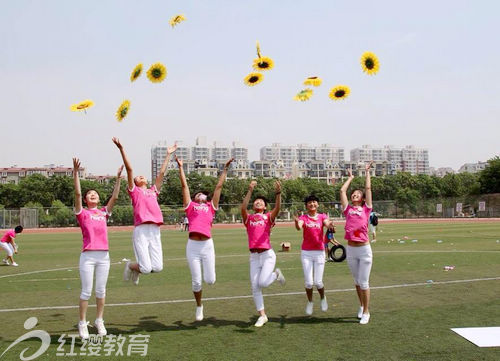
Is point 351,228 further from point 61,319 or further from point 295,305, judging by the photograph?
point 61,319

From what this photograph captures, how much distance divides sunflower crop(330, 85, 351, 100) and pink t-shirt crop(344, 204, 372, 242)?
2881 millimetres

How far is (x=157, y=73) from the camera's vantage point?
9.19 meters

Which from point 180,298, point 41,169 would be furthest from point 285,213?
point 41,169

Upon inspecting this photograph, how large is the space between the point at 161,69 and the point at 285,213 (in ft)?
202

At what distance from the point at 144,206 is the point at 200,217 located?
95 centimetres

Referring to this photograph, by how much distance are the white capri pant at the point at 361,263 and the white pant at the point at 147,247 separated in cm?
324

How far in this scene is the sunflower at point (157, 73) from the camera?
359 inches

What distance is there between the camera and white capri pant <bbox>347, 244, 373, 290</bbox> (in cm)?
805

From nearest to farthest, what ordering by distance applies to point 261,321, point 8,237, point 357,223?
point 261,321
point 357,223
point 8,237

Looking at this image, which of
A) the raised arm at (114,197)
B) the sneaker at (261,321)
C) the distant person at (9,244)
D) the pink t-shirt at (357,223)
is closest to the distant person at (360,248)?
the pink t-shirt at (357,223)

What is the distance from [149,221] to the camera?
26.5ft

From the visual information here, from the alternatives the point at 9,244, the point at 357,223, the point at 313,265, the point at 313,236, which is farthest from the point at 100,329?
the point at 9,244

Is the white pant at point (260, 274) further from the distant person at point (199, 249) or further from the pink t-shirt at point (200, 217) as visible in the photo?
the pink t-shirt at point (200, 217)

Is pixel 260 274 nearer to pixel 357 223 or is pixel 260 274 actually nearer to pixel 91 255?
pixel 357 223
